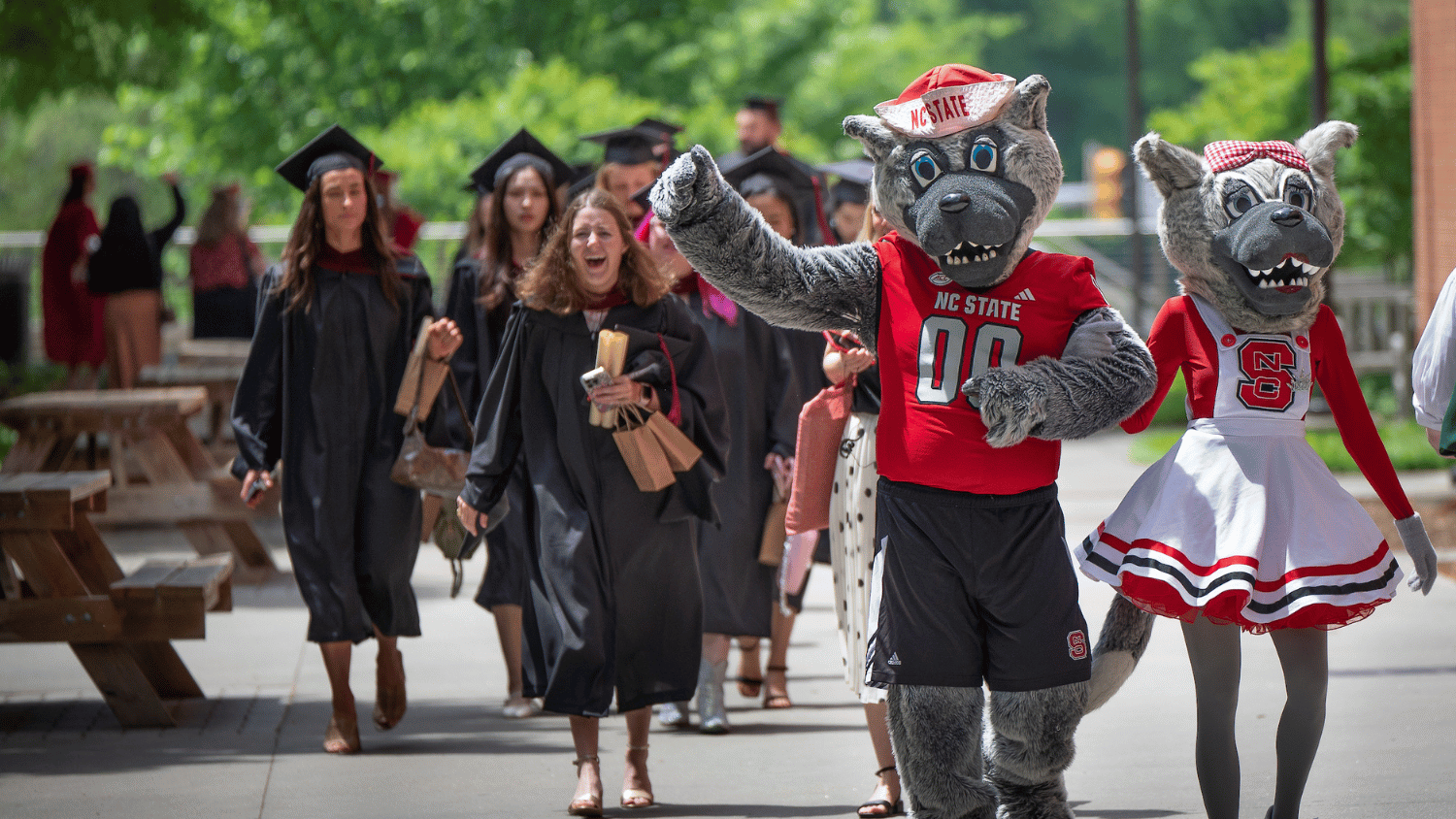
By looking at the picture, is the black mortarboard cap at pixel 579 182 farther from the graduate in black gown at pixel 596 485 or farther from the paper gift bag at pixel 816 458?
the paper gift bag at pixel 816 458

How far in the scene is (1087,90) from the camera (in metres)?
71.4

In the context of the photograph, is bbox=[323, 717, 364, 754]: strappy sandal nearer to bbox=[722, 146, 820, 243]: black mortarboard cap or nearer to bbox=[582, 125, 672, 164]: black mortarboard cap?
bbox=[722, 146, 820, 243]: black mortarboard cap

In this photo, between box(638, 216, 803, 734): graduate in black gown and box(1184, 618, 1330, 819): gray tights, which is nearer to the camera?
box(1184, 618, 1330, 819): gray tights

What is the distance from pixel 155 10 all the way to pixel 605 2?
11.9 meters

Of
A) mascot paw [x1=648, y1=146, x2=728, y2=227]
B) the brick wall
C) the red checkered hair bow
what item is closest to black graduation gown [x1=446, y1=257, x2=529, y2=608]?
mascot paw [x1=648, y1=146, x2=728, y2=227]

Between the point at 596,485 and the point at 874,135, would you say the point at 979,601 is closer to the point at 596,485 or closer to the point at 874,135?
the point at 874,135

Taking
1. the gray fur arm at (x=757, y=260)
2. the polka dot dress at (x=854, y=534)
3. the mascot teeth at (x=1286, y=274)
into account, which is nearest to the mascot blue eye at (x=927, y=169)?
the gray fur arm at (x=757, y=260)

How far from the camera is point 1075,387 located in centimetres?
431

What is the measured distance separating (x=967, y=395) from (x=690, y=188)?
837 mm

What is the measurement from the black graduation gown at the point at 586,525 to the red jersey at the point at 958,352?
47.1 inches

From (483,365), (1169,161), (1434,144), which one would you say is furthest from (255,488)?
(1434,144)

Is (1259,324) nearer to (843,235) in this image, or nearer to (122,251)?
(843,235)

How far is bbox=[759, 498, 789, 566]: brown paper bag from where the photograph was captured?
22.1ft

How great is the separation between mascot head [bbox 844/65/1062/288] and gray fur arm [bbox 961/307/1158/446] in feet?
0.89
